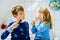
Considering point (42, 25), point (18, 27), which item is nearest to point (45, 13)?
point (42, 25)

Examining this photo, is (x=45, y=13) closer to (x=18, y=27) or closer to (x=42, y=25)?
(x=42, y=25)

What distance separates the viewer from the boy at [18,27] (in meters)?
1.35

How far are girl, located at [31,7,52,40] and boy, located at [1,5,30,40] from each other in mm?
71

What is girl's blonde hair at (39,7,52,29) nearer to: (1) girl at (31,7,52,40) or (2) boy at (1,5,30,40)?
(1) girl at (31,7,52,40)

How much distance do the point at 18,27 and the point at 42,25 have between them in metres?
0.17

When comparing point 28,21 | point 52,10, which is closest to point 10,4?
point 28,21

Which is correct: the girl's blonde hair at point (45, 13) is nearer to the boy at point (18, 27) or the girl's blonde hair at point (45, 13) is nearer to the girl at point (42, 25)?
the girl at point (42, 25)

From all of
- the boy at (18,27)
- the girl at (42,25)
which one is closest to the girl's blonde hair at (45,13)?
the girl at (42,25)

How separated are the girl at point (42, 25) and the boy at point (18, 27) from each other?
0.23 feet

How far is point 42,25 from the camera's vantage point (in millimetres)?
1360

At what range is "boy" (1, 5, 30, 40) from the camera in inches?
53.1

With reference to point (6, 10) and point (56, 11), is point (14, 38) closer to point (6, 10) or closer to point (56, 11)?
point (6, 10)

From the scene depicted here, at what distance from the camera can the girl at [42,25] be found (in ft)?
4.46

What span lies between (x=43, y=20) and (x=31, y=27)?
10 centimetres
